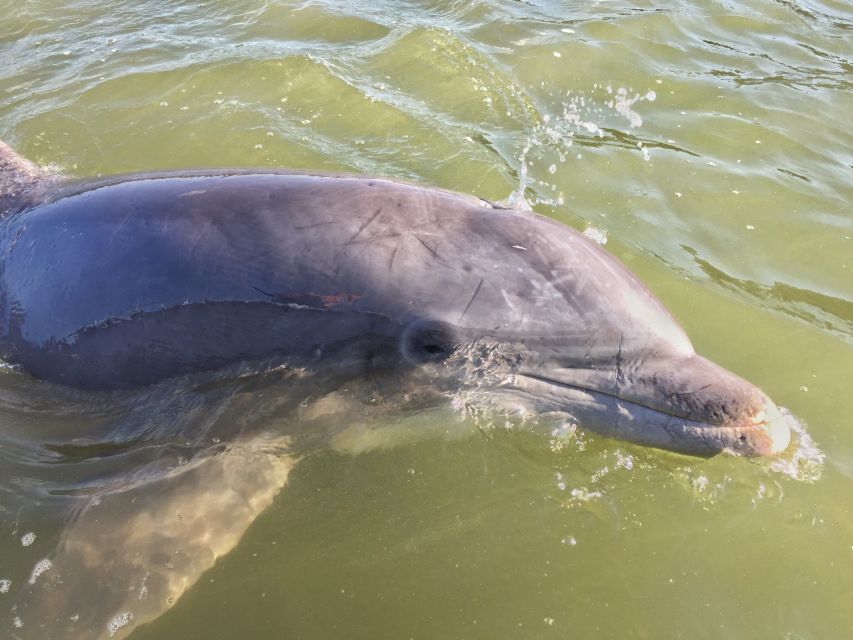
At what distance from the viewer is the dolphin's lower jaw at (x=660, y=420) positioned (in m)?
3.82

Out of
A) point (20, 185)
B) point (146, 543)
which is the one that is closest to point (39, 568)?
point (146, 543)

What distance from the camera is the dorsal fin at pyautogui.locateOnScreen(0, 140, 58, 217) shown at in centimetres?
529

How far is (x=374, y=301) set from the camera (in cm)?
409

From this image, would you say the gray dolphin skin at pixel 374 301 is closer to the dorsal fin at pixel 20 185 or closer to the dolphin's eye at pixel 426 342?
the dolphin's eye at pixel 426 342

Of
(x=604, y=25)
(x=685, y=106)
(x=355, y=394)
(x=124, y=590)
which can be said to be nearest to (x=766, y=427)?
(x=355, y=394)

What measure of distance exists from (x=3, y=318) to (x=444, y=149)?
14.6ft

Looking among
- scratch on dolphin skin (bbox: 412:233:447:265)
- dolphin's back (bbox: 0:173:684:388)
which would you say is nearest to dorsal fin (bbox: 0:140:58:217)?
dolphin's back (bbox: 0:173:684:388)

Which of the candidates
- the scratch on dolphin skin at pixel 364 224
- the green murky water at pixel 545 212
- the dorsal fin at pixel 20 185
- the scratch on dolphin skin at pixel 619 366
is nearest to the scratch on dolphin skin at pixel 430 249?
the scratch on dolphin skin at pixel 364 224

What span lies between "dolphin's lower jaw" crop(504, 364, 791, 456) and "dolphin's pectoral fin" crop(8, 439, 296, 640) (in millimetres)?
1726

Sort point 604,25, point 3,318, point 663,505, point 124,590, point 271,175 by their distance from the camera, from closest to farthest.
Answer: point 124,590 → point 663,505 → point 271,175 → point 3,318 → point 604,25

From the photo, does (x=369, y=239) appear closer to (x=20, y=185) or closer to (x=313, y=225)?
(x=313, y=225)

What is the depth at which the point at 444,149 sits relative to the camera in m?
7.64

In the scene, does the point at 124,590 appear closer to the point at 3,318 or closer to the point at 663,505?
the point at 3,318

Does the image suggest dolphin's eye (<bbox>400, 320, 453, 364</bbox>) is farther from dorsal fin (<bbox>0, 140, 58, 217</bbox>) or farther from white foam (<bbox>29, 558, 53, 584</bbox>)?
dorsal fin (<bbox>0, 140, 58, 217</bbox>)
